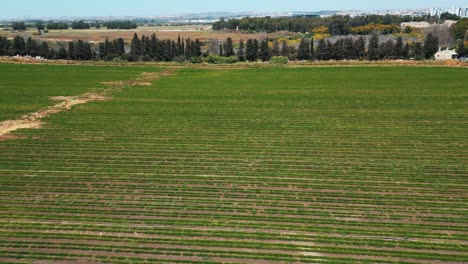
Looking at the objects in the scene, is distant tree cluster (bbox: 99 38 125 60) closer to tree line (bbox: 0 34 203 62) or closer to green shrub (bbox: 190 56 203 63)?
tree line (bbox: 0 34 203 62)

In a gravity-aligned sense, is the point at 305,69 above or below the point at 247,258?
above

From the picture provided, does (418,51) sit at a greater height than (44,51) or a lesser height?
lesser

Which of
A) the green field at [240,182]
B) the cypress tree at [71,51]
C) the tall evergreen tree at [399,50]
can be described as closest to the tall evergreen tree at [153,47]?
the cypress tree at [71,51]

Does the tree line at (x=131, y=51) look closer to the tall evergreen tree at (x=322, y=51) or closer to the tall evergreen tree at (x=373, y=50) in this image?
the tall evergreen tree at (x=322, y=51)

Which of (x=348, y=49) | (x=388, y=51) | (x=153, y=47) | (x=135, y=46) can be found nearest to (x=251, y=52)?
(x=348, y=49)

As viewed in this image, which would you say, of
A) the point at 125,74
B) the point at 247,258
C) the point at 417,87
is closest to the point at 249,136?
the point at 247,258

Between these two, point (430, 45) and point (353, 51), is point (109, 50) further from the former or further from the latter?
point (430, 45)

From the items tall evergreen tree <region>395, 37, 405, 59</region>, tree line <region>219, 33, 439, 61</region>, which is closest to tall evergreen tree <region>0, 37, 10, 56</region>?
tree line <region>219, 33, 439, 61</region>

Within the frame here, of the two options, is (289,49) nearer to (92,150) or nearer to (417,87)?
(417,87)
